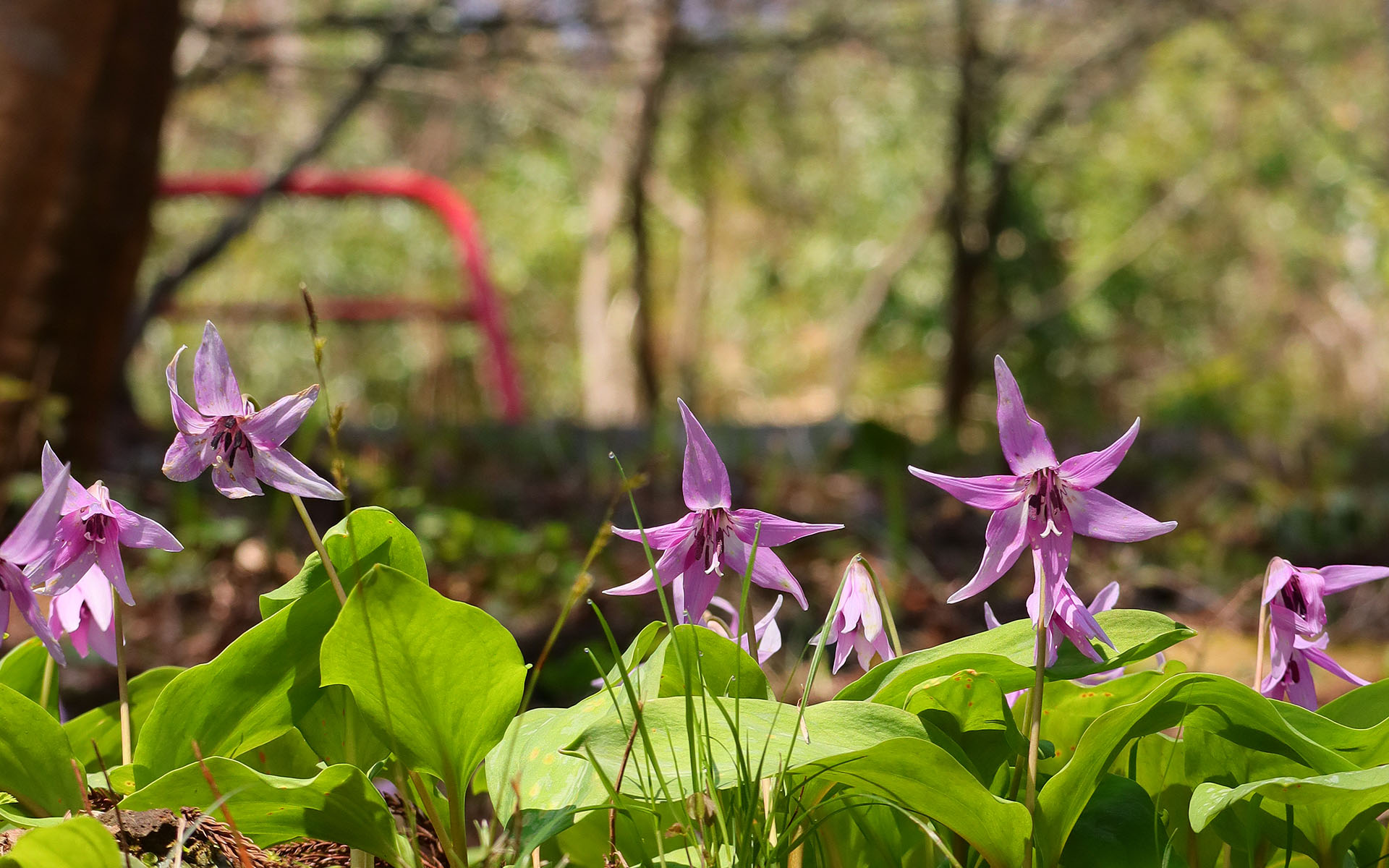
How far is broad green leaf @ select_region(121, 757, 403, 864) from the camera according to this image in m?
0.79

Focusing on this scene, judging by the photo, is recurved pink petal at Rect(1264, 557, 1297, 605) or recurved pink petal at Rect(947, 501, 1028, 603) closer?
recurved pink petal at Rect(947, 501, 1028, 603)

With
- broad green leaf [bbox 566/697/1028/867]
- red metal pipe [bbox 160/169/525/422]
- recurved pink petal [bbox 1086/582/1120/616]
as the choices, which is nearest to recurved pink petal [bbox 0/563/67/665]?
broad green leaf [bbox 566/697/1028/867]

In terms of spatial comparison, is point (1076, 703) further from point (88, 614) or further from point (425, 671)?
point (88, 614)

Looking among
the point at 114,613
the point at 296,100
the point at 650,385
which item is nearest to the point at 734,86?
the point at 650,385

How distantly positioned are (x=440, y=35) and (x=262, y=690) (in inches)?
223

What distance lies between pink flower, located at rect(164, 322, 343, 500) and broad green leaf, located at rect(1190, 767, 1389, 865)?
2.14ft

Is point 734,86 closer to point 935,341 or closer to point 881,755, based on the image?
point 935,341

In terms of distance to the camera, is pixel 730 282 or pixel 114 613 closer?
pixel 114 613

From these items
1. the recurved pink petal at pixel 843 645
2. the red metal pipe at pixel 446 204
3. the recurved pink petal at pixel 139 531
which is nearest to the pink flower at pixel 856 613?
the recurved pink petal at pixel 843 645

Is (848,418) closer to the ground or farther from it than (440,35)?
closer to the ground

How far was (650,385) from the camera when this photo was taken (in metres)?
12.2

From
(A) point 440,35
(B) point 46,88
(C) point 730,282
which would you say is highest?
(A) point 440,35

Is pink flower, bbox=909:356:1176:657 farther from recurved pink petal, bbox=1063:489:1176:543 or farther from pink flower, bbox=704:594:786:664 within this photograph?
pink flower, bbox=704:594:786:664

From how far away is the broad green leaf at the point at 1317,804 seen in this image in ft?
2.40
